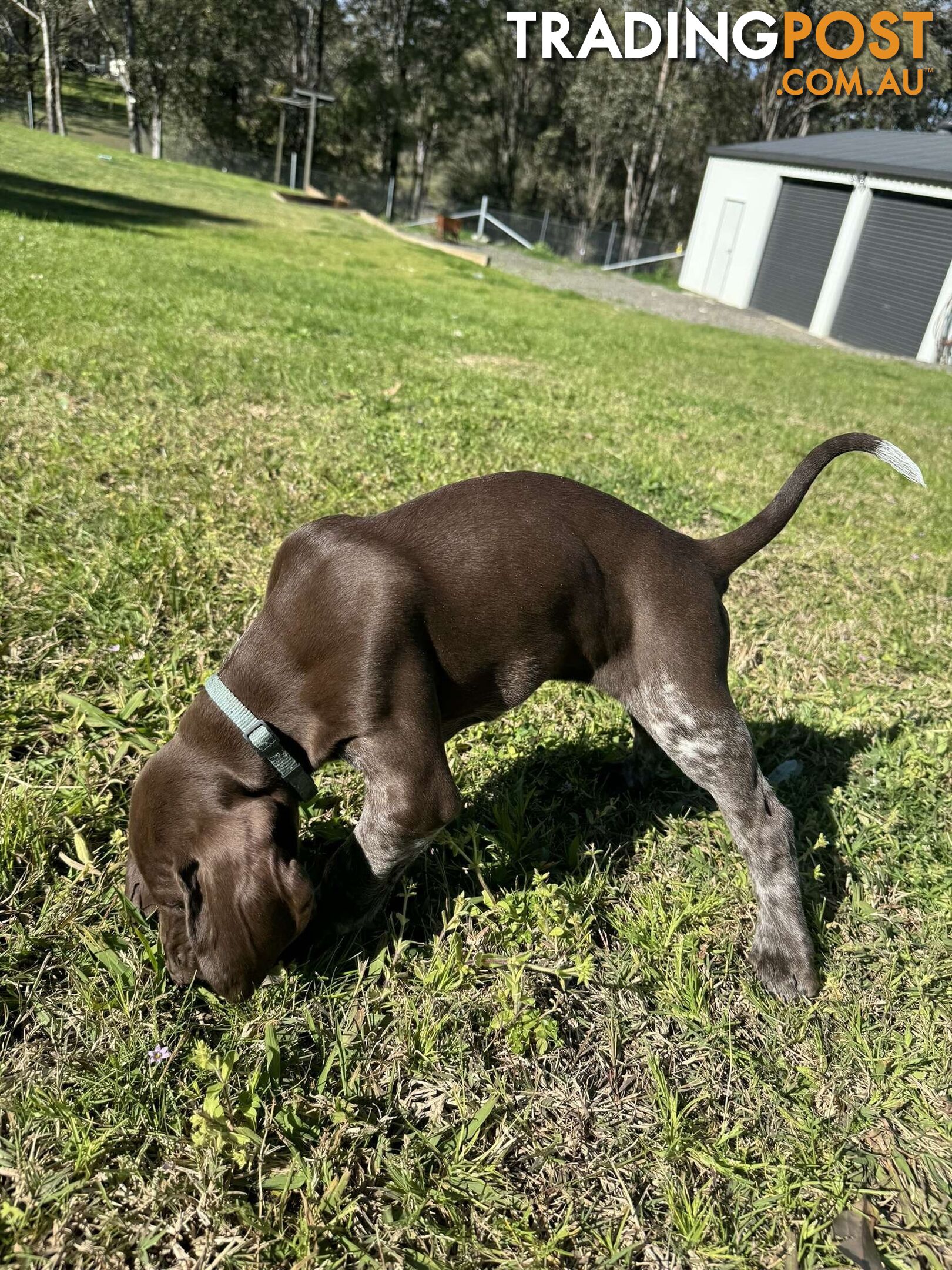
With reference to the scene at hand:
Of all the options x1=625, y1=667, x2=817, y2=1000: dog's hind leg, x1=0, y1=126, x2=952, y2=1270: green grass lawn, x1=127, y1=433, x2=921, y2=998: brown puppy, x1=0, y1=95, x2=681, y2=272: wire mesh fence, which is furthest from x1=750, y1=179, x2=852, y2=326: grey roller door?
x1=625, y1=667, x2=817, y2=1000: dog's hind leg

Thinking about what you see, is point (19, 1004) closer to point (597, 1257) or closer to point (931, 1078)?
point (597, 1257)

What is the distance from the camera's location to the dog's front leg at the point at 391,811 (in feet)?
7.47

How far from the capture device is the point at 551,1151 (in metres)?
2.19

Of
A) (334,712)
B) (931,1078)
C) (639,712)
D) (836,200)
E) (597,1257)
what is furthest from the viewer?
(836,200)

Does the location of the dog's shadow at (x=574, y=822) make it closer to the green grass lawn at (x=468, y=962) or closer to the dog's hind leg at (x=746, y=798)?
the green grass lawn at (x=468, y=962)

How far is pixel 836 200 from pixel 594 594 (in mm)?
27787

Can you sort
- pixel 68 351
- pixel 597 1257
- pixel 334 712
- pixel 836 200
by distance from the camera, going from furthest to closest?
pixel 836 200, pixel 68 351, pixel 334 712, pixel 597 1257

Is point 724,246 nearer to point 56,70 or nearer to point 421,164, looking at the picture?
point 421,164

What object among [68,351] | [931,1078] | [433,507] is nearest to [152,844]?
[433,507]

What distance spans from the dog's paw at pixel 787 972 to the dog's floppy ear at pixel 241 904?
1497 mm

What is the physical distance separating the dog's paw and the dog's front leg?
1155 millimetres

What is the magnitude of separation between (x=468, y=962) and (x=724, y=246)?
32.6 meters

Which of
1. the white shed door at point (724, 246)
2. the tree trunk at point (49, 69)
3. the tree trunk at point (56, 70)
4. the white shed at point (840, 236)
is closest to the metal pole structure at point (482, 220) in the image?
the white shed at point (840, 236)

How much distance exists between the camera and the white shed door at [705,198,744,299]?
30.0 m
